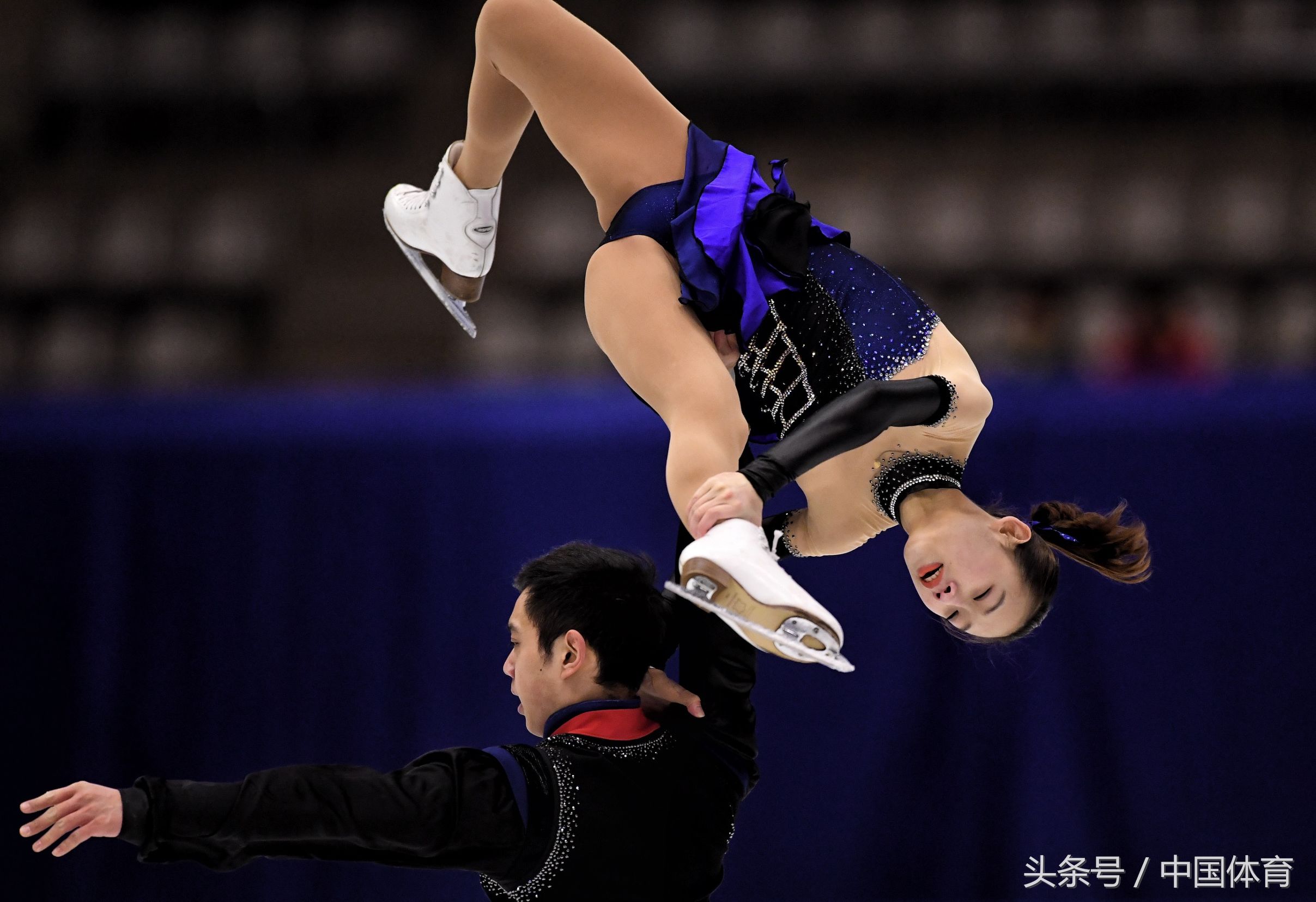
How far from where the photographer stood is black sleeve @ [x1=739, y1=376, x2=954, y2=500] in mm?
2062

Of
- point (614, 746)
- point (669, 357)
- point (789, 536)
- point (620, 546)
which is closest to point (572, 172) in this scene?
point (620, 546)

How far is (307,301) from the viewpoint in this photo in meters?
6.86

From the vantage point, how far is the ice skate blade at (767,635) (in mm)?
1932

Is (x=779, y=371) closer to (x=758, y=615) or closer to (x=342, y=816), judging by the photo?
(x=758, y=615)

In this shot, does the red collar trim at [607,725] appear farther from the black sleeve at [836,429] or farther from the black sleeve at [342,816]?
the black sleeve at [836,429]

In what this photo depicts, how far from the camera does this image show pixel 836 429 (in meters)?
2.09

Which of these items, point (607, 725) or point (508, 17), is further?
point (508, 17)

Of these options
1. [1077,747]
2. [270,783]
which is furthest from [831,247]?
[1077,747]

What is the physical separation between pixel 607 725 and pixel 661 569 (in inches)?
59.2

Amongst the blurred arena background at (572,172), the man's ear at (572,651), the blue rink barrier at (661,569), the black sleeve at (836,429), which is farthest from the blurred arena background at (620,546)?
the blurred arena background at (572,172)

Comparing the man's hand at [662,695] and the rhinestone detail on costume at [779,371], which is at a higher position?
the rhinestone detail on costume at [779,371]

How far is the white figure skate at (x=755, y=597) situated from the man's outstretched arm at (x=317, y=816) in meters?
0.47

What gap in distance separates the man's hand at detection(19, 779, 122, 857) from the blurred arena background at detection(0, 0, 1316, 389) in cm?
455

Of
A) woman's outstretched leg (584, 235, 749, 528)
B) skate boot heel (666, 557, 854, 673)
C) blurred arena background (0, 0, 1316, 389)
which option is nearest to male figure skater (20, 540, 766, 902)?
woman's outstretched leg (584, 235, 749, 528)
